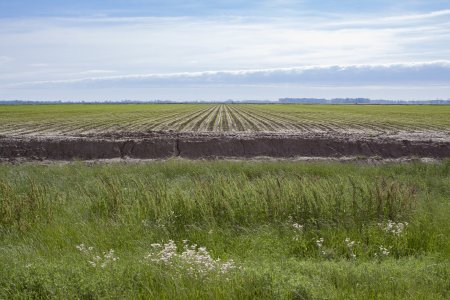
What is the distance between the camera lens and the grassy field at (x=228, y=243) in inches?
301

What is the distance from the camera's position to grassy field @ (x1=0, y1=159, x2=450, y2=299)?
7.65m

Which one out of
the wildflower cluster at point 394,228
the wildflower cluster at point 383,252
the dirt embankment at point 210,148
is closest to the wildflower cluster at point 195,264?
the wildflower cluster at point 383,252

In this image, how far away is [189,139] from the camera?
33.2 metres

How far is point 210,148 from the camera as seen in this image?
3147cm

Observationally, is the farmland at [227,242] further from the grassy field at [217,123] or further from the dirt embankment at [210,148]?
the grassy field at [217,123]

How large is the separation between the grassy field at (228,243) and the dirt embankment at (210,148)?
15274 mm

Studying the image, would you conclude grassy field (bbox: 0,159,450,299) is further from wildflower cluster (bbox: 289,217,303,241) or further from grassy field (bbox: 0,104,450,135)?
grassy field (bbox: 0,104,450,135)

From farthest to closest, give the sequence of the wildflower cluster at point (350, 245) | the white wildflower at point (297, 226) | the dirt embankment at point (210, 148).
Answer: the dirt embankment at point (210, 148)
the white wildflower at point (297, 226)
the wildflower cluster at point (350, 245)

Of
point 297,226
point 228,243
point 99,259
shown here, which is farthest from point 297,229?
point 99,259

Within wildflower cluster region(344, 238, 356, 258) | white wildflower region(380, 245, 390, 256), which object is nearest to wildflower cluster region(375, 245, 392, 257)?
white wildflower region(380, 245, 390, 256)

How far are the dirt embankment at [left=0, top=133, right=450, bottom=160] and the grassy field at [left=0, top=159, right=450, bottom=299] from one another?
15.3m

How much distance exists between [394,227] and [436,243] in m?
0.88

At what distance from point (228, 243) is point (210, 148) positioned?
2091 centimetres

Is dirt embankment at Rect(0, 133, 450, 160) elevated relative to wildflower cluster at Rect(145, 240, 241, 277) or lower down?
lower down
